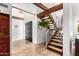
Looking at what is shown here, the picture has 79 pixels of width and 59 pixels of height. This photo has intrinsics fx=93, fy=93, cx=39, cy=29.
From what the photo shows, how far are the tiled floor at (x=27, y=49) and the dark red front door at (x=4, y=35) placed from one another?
0.17 meters

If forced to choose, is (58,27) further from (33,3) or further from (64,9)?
(33,3)

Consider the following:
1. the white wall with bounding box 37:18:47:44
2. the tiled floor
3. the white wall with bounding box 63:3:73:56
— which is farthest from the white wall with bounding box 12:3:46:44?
the white wall with bounding box 63:3:73:56

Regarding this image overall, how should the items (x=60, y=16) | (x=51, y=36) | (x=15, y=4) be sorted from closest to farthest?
(x=15, y=4) → (x=60, y=16) → (x=51, y=36)

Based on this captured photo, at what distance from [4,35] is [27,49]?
0.56 metres

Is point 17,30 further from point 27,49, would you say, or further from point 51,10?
point 51,10

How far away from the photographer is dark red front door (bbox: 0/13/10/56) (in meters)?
1.91

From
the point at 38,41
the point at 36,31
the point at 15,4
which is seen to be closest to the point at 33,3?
the point at 15,4

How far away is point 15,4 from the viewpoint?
1809 mm

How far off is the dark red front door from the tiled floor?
170mm

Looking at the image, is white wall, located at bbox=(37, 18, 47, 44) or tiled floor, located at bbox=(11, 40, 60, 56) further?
white wall, located at bbox=(37, 18, 47, 44)

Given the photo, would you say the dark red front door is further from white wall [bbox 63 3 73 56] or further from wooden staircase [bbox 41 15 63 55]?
white wall [bbox 63 3 73 56]

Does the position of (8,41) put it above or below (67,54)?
above

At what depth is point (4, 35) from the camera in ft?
6.34

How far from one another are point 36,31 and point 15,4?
0.70 m
